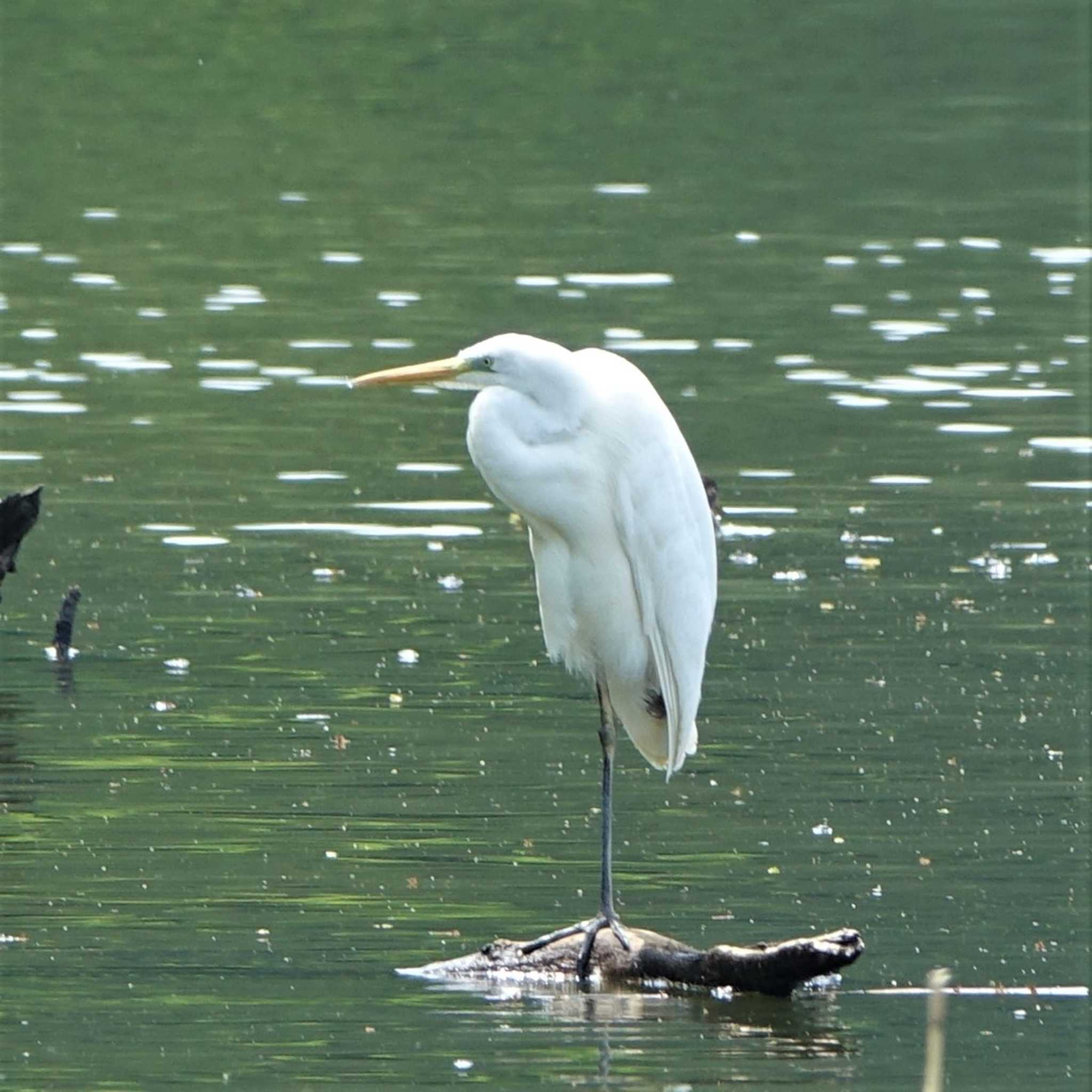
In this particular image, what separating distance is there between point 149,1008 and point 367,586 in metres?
5.44

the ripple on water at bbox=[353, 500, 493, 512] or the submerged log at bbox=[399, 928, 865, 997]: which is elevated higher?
the ripple on water at bbox=[353, 500, 493, 512]

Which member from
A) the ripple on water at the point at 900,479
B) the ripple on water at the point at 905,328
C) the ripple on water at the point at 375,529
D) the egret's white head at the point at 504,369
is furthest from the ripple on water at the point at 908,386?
the egret's white head at the point at 504,369

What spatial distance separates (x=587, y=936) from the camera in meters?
8.65

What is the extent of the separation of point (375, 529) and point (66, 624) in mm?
2899

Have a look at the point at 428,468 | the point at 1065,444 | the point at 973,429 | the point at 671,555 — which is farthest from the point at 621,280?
the point at 671,555

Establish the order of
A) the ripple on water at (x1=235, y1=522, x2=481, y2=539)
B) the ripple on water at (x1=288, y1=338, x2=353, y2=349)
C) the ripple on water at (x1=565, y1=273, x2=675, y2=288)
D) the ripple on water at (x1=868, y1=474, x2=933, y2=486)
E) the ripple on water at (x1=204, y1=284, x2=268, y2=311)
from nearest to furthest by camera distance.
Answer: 1. the ripple on water at (x1=235, y1=522, x2=481, y2=539)
2. the ripple on water at (x1=868, y1=474, x2=933, y2=486)
3. the ripple on water at (x1=288, y1=338, x2=353, y2=349)
4. the ripple on water at (x1=204, y1=284, x2=268, y2=311)
5. the ripple on water at (x1=565, y1=273, x2=675, y2=288)

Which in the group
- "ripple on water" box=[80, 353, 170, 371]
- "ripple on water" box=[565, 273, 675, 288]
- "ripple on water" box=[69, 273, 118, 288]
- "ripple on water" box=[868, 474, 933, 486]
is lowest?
"ripple on water" box=[868, 474, 933, 486]

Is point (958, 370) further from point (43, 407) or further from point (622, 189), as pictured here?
point (622, 189)

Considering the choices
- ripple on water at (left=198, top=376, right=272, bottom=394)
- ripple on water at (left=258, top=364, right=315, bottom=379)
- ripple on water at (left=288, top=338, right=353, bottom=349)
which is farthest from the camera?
ripple on water at (left=288, top=338, right=353, bottom=349)

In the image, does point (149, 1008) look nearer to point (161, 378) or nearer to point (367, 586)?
point (367, 586)

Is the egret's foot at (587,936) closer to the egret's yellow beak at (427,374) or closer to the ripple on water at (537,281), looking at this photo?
the egret's yellow beak at (427,374)

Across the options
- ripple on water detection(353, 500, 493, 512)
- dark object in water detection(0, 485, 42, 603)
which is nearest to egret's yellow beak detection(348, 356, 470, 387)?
dark object in water detection(0, 485, 42, 603)

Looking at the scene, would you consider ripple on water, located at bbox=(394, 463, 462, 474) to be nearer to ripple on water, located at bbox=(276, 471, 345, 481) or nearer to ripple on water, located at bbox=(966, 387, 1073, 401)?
ripple on water, located at bbox=(276, 471, 345, 481)

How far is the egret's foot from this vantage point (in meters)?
8.64
